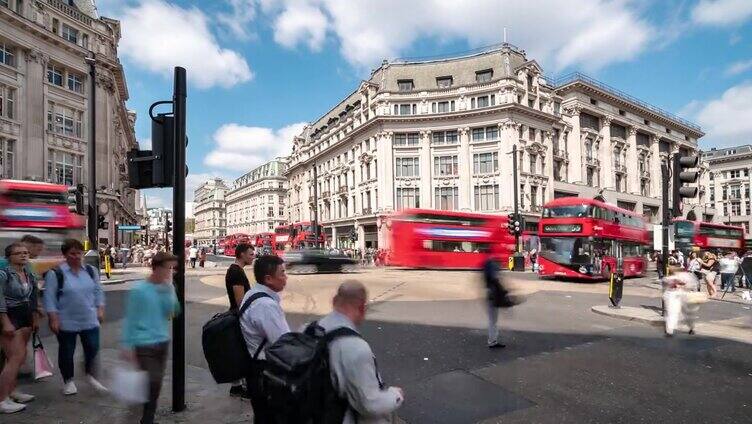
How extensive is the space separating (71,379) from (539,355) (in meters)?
6.20

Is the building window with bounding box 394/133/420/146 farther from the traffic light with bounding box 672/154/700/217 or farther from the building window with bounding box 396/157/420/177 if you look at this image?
the traffic light with bounding box 672/154/700/217

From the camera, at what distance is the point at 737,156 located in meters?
81.7

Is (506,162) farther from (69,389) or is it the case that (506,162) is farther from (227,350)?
(227,350)

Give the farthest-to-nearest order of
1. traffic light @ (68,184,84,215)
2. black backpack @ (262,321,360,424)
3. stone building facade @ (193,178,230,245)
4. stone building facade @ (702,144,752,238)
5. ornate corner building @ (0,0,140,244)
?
stone building facade @ (193,178,230,245) < stone building facade @ (702,144,752,238) < ornate corner building @ (0,0,140,244) < traffic light @ (68,184,84,215) < black backpack @ (262,321,360,424)

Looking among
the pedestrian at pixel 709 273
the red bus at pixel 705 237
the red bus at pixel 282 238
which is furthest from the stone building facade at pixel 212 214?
the pedestrian at pixel 709 273

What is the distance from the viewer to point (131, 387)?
3.27 m

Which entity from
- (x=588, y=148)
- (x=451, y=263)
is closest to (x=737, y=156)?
(x=588, y=148)

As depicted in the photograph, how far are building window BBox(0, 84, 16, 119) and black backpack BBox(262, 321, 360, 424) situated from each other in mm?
38022

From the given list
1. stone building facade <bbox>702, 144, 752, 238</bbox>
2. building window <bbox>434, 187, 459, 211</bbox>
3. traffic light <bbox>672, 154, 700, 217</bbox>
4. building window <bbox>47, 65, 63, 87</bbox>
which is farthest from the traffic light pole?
stone building facade <bbox>702, 144, 752, 238</bbox>

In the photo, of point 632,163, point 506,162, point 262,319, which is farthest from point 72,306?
point 632,163

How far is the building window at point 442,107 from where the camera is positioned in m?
47.9

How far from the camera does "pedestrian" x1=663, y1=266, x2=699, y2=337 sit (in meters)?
8.36

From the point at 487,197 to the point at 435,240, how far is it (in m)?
23.4

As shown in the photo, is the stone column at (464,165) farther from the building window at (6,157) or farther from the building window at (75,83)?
the building window at (6,157)
